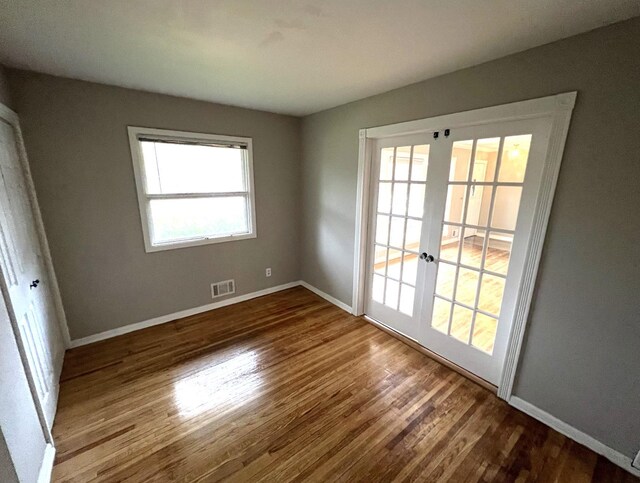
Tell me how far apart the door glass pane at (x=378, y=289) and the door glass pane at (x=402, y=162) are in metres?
1.10

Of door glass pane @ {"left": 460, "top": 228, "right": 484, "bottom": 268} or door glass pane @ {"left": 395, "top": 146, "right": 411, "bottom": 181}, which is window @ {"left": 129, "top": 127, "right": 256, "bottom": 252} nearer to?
door glass pane @ {"left": 395, "top": 146, "right": 411, "bottom": 181}

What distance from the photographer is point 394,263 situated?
273 cm

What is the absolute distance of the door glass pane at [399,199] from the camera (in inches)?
99.4

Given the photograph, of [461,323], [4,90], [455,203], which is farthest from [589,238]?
[4,90]

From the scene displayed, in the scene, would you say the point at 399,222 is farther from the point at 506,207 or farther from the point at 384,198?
the point at 506,207

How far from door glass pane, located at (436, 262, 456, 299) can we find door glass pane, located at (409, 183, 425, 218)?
0.51 m

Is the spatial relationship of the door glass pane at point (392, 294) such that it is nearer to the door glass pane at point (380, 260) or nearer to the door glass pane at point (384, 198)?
the door glass pane at point (380, 260)

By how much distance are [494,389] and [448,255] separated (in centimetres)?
109

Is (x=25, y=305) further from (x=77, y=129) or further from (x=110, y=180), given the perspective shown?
(x=77, y=129)

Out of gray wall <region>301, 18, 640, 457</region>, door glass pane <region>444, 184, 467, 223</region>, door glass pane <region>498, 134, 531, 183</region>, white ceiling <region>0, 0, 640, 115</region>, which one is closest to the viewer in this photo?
white ceiling <region>0, 0, 640, 115</region>

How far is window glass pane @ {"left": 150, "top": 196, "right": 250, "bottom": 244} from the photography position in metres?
2.83

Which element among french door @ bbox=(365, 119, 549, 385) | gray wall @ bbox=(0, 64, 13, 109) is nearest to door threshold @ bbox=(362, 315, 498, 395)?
french door @ bbox=(365, 119, 549, 385)

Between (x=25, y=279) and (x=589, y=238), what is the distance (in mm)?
3582

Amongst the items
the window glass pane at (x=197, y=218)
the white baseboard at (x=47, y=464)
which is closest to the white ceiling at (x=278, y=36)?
the window glass pane at (x=197, y=218)
